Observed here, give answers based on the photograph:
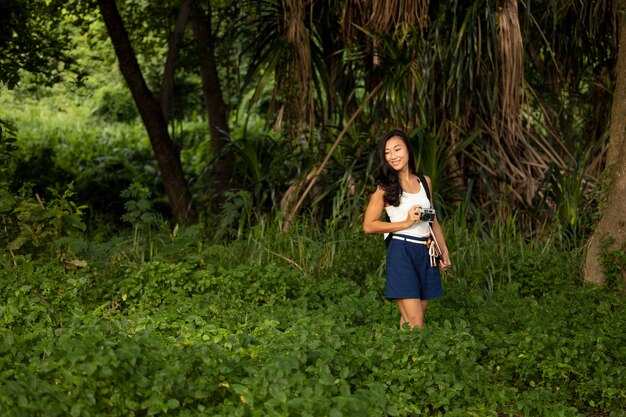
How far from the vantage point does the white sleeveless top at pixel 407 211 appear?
18.5 ft

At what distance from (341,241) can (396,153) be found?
254 cm

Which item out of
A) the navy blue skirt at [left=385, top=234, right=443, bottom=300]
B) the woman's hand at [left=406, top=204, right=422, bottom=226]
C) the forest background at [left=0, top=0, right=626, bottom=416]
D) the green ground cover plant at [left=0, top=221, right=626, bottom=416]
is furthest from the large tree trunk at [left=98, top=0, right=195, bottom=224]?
the woman's hand at [left=406, top=204, right=422, bottom=226]

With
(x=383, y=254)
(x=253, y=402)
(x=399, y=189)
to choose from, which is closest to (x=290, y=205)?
(x=383, y=254)

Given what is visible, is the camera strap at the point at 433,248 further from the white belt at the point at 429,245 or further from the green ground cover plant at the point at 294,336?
the green ground cover plant at the point at 294,336

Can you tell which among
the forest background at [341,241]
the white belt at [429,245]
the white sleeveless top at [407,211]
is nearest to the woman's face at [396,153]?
the white sleeveless top at [407,211]

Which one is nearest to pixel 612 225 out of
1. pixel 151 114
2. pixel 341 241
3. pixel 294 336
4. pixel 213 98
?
pixel 341 241

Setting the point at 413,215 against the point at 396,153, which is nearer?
the point at 413,215

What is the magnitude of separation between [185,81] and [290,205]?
10.4 m

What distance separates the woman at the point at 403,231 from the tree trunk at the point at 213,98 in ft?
17.0

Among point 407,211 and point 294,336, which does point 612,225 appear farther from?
point 294,336

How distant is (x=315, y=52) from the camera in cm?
971

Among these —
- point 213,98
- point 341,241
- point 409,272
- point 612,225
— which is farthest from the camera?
point 213,98

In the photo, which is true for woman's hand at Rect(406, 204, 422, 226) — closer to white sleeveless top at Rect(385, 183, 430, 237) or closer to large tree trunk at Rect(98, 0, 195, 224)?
white sleeveless top at Rect(385, 183, 430, 237)

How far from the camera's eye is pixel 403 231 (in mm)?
5656
